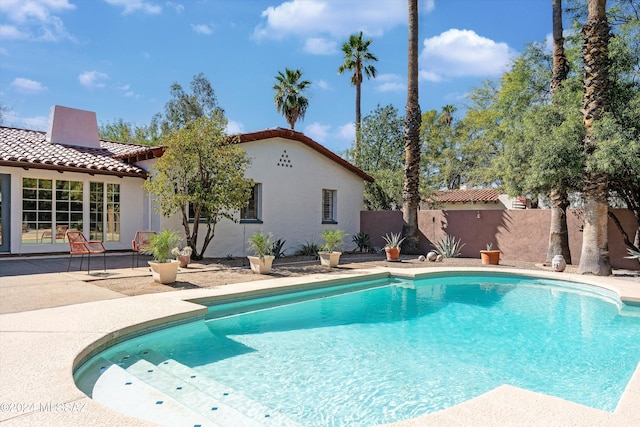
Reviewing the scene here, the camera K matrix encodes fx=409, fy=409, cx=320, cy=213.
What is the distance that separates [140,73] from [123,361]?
3120 centimetres

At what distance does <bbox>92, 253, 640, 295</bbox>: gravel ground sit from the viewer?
9180 mm

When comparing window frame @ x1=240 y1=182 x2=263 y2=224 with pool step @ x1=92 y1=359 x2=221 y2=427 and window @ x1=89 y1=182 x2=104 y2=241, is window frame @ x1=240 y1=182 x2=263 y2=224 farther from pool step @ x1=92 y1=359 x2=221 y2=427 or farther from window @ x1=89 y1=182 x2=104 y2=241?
pool step @ x1=92 y1=359 x2=221 y2=427

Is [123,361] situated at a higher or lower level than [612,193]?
lower

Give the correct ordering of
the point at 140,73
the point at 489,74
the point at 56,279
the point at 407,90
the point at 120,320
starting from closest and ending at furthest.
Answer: the point at 120,320, the point at 56,279, the point at 407,90, the point at 489,74, the point at 140,73

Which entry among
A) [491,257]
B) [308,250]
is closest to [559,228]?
[491,257]

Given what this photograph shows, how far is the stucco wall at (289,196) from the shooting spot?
1611 centimetres

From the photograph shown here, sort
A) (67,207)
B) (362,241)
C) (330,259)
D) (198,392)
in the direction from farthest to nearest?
(362,241) < (67,207) < (330,259) < (198,392)

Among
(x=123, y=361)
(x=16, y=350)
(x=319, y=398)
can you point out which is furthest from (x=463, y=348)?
(x=16, y=350)

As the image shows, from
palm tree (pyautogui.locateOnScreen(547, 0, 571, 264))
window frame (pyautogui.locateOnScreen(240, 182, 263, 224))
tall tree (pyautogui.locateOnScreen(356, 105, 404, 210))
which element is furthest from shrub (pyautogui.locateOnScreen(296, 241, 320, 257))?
palm tree (pyautogui.locateOnScreen(547, 0, 571, 264))

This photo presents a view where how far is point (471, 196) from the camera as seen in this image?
3112cm

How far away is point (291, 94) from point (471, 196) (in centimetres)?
1547

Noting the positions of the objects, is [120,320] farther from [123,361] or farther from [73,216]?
[73,216]

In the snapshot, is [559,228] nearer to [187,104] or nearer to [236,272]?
[236,272]

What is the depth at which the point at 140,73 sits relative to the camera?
3158 centimetres
